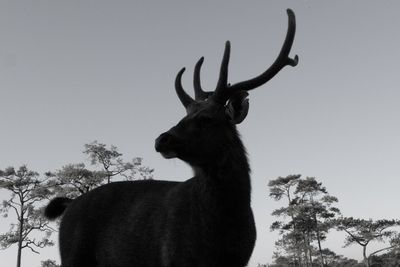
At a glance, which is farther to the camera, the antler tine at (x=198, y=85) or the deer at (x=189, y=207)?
the antler tine at (x=198, y=85)

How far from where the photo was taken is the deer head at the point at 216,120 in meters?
4.89

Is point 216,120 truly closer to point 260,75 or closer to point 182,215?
point 260,75

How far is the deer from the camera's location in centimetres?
446

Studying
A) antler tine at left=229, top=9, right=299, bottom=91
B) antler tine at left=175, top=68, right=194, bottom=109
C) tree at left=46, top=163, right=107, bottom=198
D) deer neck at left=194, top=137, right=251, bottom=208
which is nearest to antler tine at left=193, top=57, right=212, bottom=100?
antler tine at left=175, top=68, right=194, bottom=109

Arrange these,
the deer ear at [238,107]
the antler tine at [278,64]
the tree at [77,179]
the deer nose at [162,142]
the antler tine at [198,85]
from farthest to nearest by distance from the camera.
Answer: the tree at [77,179]
the antler tine at [198,85]
the antler tine at [278,64]
the deer ear at [238,107]
the deer nose at [162,142]

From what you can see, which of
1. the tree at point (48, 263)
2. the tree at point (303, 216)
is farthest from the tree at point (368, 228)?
the tree at point (48, 263)

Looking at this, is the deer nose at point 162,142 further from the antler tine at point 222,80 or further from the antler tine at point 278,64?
the antler tine at point 278,64

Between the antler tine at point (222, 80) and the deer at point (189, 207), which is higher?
the antler tine at point (222, 80)

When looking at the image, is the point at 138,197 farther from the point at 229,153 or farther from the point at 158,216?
the point at 229,153

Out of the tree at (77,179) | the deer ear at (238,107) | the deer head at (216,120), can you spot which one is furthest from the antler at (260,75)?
the tree at (77,179)

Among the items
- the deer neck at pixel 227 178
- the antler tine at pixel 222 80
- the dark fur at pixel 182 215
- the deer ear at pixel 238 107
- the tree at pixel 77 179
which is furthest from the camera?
the tree at pixel 77 179

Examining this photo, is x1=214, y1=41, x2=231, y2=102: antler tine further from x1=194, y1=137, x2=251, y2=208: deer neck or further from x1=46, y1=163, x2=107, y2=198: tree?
x1=46, y1=163, x2=107, y2=198: tree

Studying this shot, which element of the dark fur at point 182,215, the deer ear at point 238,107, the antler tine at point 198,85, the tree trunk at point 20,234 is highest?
the tree trunk at point 20,234

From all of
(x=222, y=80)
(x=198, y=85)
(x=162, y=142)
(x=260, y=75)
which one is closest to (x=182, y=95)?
(x=198, y=85)
